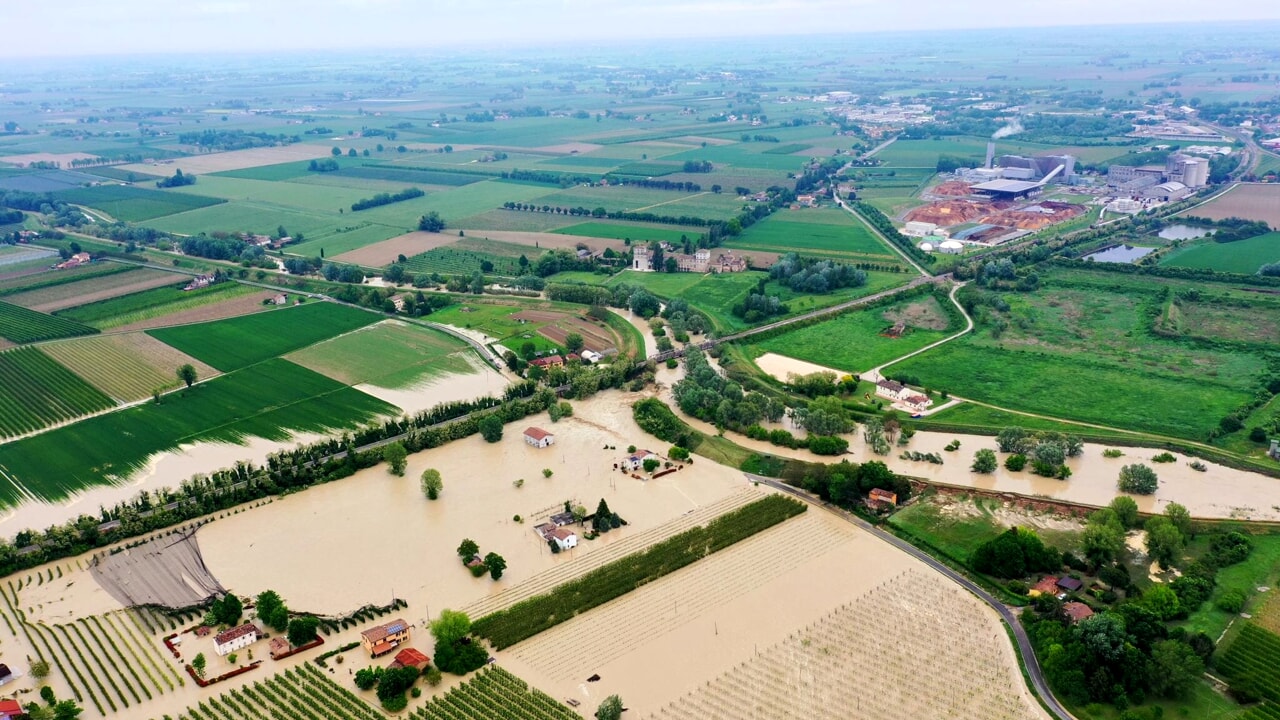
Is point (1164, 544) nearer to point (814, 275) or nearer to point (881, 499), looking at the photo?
point (881, 499)

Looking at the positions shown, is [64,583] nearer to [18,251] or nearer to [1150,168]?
[18,251]

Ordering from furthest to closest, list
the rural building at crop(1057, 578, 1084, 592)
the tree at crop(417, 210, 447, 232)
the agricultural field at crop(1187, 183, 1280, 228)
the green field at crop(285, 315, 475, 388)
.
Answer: the tree at crop(417, 210, 447, 232)
the agricultural field at crop(1187, 183, 1280, 228)
the green field at crop(285, 315, 475, 388)
the rural building at crop(1057, 578, 1084, 592)

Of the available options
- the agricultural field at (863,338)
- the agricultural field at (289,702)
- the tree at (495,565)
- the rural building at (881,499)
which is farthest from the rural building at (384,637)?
the agricultural field at (863,338)

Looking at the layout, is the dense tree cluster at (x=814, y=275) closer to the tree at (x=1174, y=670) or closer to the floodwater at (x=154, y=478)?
the floodwater at (x=154, y=478)

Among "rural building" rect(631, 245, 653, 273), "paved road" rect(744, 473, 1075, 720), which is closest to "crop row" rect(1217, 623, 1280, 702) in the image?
"paved road" rect(744, 473, 1075, 720)

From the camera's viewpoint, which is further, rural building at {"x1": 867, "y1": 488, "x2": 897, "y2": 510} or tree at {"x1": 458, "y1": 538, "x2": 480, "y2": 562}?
rural building at {"x1": 867, "y1": 488, "x2": 897, "y2": 510}

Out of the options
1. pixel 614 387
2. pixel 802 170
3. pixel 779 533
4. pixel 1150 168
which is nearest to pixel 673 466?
pixel 779 533

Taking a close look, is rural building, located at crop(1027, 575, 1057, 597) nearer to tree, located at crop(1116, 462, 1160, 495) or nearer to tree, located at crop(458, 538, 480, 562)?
tree, located at crop(1116, 462, 1160, 495)
